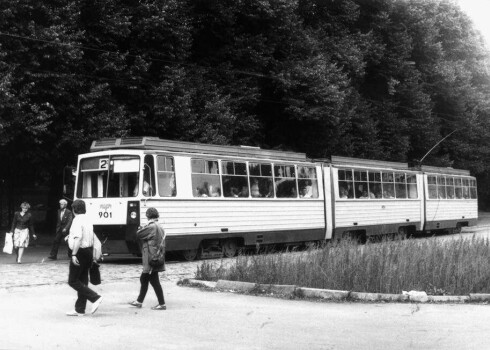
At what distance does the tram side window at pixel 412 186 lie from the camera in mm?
33062

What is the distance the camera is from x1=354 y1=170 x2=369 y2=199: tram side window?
28672 millimetres

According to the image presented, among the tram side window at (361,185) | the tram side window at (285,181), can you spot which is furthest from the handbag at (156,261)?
the tram side window at (361,185)

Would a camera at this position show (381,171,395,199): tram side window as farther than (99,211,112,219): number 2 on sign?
Yes

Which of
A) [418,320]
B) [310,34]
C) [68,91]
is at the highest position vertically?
[310,34]

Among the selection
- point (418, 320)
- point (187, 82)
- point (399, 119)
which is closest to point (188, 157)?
point (187, 82)

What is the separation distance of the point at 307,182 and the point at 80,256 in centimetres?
1550

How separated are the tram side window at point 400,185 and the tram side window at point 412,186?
17.6 inches

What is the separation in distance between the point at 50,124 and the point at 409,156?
2893cm

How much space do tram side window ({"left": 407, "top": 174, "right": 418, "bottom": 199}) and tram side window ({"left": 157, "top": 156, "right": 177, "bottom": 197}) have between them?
15845 mm

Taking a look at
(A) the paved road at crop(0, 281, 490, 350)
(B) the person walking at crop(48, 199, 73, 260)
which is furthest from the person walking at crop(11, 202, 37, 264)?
(A) the paved road at crop(0, 281, 490, 350)

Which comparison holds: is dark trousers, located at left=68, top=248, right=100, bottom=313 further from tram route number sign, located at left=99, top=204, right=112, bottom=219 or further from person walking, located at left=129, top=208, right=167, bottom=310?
tram route number sign, located at left=99, top=204, right=112, bottom=219

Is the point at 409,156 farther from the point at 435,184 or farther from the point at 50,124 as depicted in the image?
the point at 50,124

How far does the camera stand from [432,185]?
35406 mm

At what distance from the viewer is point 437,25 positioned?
169 feet
